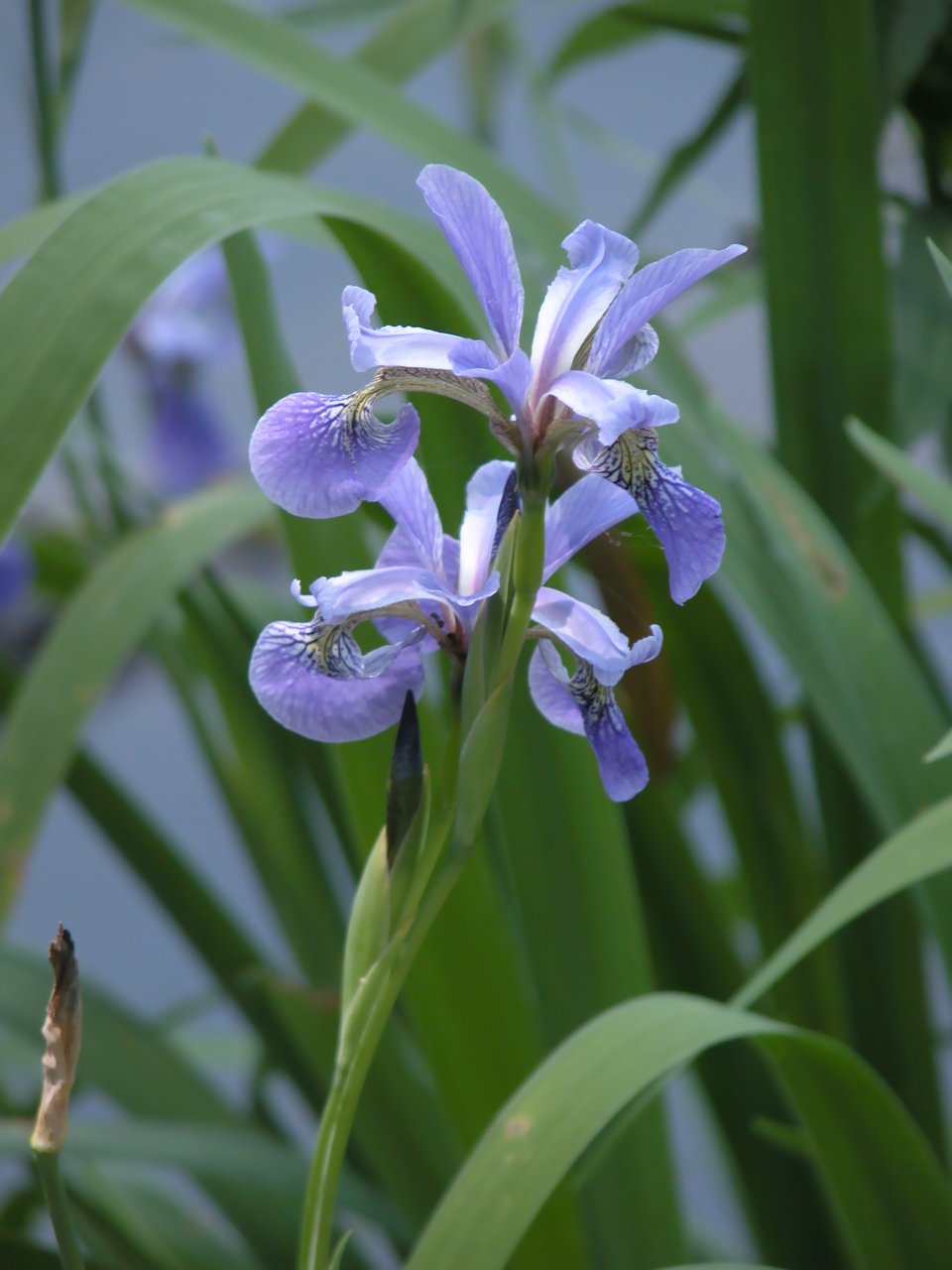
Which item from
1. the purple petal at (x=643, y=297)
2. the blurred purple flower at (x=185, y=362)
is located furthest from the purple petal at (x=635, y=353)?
the blurred purple flower at (x=185, y=362)

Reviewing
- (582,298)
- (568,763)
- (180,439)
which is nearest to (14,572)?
(180,439)

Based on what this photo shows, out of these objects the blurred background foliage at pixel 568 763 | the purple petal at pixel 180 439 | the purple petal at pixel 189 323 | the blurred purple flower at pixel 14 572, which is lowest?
the blurred background foliage at pixel 568 763

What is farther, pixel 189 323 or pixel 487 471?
pixel 189 323

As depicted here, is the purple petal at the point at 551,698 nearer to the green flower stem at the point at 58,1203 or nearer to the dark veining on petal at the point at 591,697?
the dark veining on petal at the point at 591,697

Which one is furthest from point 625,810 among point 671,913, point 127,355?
point 127,355

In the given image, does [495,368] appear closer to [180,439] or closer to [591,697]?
[591,697]

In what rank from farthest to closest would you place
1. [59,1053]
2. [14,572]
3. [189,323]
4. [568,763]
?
[189,323], [14,572], [568,763], [59,1053]
